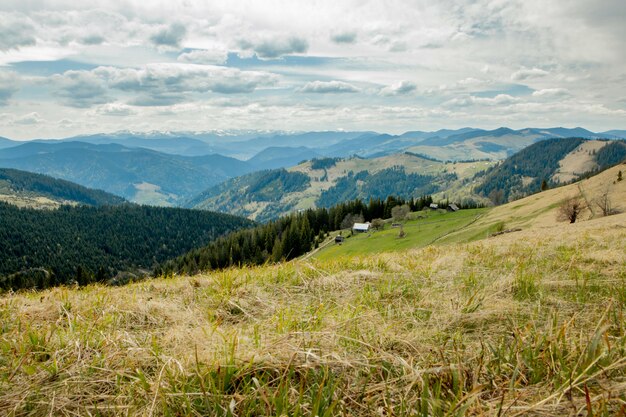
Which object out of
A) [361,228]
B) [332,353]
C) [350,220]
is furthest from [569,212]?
[350,220]

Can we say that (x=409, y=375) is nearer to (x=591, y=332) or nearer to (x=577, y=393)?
(x=577, y=393)

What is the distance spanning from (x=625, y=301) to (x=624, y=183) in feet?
353

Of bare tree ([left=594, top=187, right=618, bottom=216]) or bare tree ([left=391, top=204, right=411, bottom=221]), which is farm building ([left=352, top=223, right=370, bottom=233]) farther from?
bare tree ([left=594, top=187, right=618, bottom=216])

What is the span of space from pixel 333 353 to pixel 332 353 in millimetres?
15

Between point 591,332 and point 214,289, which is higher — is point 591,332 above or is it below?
above

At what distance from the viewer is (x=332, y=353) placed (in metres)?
3.21

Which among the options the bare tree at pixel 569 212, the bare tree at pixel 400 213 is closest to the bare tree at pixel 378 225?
the bare tree at pixel 400 213

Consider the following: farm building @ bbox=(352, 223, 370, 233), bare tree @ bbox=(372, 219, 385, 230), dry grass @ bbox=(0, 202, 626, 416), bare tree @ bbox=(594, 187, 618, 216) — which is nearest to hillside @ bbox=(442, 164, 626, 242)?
bare tree @ bbox=(594, 187, 618, 216)

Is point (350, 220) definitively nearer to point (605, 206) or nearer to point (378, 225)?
point (378, 225)

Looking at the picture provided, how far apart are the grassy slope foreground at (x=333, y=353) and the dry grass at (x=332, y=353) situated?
0.06 feet

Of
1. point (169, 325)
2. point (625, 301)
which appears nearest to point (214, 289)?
point (169, 325)

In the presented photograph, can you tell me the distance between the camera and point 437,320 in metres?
4.42

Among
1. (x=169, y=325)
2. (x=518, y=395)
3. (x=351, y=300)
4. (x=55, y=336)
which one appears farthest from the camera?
(x=351, y=300)

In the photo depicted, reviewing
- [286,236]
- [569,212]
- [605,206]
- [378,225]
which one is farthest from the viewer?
[378,225]
